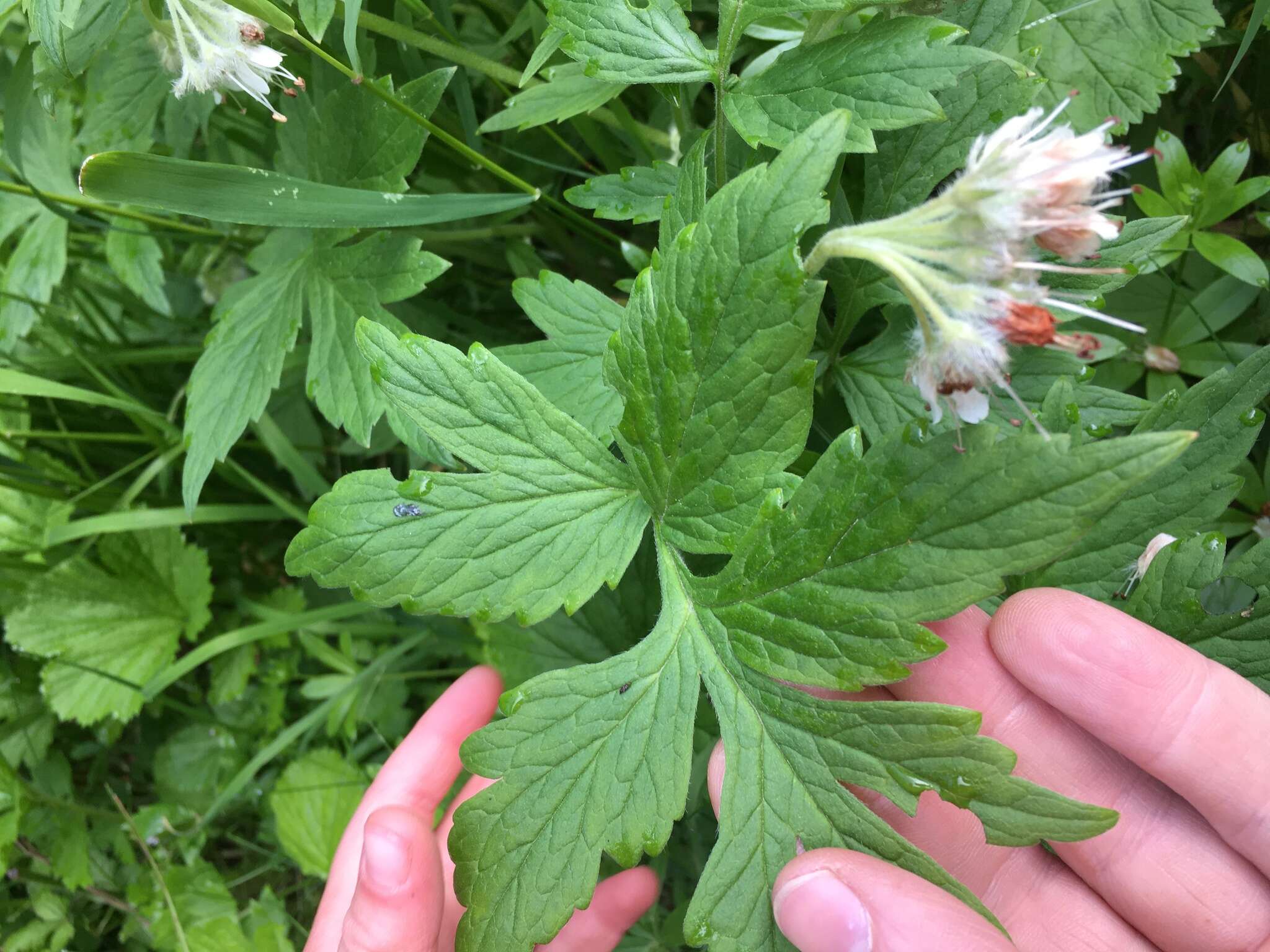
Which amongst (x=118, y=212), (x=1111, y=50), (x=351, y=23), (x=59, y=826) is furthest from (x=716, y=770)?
(x=59, y=826)

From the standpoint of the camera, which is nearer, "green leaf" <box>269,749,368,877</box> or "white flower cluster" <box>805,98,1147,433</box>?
"white flower cluster" <box>805,98,1147,433</box>

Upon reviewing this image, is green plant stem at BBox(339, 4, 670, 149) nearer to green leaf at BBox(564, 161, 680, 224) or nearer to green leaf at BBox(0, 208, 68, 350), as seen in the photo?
green leaf at BBox(564, 161, 680, 224)

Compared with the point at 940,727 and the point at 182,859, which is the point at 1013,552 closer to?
the point at 940,727

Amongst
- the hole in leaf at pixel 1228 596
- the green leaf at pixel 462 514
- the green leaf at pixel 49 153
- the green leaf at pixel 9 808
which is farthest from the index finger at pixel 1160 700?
the green leaf at pixel 9 808

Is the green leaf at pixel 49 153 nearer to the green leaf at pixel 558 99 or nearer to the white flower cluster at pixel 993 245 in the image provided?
the green leaf at pixel 558 99

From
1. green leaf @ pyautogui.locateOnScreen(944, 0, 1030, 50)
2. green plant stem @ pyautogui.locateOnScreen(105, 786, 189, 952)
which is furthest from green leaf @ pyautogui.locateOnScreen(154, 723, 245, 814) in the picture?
green leaf @ pyautogui.locateOnScreen(944, 0, 1030, 50)
